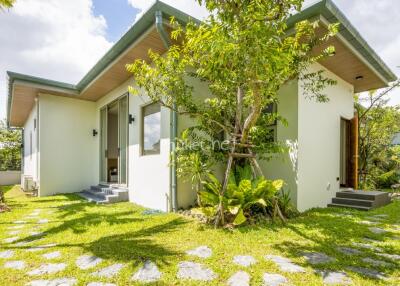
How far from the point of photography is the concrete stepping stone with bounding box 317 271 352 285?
2271 mm

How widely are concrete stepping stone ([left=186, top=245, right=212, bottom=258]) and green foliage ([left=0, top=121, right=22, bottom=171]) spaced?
20659mm

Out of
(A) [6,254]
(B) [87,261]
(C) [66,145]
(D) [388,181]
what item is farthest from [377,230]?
(C) [66,145]

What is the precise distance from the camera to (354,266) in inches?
103

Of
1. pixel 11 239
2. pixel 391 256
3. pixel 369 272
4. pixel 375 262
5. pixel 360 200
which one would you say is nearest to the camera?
pixel 369 272

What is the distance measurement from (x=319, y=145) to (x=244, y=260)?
4.23m

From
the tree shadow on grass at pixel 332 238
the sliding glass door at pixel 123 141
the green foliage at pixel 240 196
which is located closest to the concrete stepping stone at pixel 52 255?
the green foliage at pixel 240 196

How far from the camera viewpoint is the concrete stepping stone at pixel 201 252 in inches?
Result: 115

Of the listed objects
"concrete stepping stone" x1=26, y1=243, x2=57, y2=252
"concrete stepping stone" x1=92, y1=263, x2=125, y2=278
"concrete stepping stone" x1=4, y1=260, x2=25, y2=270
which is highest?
"concrete stepping stone" x1=92, y1=263, x2=125, y2=278

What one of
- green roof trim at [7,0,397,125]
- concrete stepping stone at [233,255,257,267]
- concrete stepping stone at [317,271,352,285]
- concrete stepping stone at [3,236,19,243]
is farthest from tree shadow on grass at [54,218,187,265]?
green roof trim at [7,0,397,125]

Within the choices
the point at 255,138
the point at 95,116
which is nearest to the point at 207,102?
the point at 255,138

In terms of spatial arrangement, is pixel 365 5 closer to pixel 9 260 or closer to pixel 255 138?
pixel 255 138

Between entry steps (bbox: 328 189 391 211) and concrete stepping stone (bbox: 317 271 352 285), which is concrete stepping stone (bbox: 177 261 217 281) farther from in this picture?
entry steps (bbox: 328 189 391 211)

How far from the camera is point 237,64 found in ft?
10.1

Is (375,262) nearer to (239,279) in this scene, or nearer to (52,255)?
(239,279)
